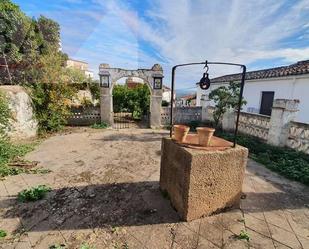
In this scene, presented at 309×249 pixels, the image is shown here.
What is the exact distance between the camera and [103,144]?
7.45m

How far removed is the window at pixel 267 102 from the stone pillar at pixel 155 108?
6.39 metres

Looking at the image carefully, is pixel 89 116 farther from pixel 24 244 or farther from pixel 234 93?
pixel 24 244

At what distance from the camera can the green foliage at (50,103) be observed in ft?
27.9

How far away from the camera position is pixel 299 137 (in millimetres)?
6371

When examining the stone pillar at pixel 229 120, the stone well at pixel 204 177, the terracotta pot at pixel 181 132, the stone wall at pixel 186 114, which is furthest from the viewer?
the stone wall at pixel 186 114

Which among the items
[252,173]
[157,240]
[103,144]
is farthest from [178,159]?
[103,144]

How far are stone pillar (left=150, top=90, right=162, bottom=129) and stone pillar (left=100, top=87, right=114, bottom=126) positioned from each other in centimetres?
226

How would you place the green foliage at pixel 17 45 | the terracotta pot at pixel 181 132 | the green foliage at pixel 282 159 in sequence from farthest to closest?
the green foliage at pixel 17 45, the green foliage at pixel 282 159, the terracotta pot at pixel 181 132

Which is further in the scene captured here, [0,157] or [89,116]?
[89,116]

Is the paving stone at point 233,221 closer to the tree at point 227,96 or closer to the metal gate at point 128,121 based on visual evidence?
the tree at point 227,96

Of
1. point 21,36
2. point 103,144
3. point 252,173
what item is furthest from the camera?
point 21,36

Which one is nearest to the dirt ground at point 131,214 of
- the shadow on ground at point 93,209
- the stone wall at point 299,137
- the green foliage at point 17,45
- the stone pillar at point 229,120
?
the shadow on ground at point 93,209

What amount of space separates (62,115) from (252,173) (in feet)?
28.4

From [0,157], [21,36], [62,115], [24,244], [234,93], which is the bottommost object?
[24,244]
